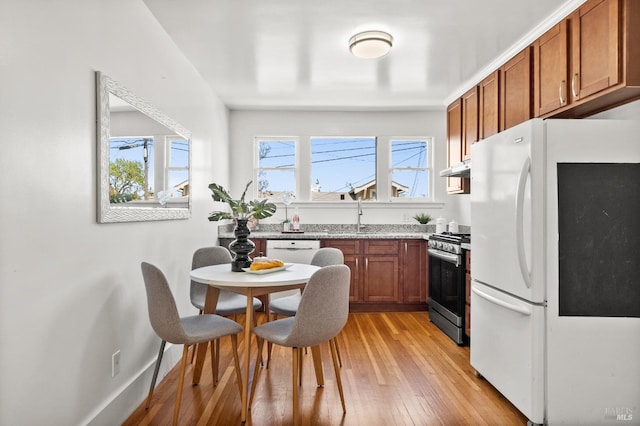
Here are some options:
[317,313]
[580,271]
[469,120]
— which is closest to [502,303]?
[580,271]

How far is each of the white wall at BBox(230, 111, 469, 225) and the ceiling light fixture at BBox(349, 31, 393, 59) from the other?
2.07 metres

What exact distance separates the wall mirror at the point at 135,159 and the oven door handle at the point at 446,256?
2436 mm

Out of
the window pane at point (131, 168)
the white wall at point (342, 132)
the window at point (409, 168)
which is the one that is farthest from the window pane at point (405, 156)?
the window pane at point (131, 168)

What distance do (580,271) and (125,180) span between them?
2.60 meters

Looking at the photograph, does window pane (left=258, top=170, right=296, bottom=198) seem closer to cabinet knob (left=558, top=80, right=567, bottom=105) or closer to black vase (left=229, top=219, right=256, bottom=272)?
black vase (left=229, top=219, right=256, bottom=272)

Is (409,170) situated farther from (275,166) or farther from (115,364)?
(115,364)

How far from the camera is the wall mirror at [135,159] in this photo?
1.90 metres

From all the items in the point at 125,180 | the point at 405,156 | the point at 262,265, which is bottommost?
the point at 262,265

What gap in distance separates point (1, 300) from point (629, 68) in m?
3.09

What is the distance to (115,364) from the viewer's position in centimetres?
203

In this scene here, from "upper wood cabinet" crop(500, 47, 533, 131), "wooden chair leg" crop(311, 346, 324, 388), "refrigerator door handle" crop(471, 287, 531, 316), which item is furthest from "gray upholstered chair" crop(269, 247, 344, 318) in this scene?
"upper wood cabinet" crop(500, 47, 533, 131)

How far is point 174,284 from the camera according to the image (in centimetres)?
298

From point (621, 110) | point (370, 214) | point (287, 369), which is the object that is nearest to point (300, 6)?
point (621, 110)

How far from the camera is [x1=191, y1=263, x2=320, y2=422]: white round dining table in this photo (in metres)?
2.10
